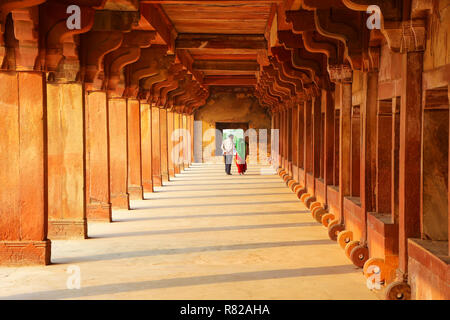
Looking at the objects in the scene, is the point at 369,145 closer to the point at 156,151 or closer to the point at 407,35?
the point at 407,35

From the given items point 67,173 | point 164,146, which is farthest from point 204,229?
point 164,146

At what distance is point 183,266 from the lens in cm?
698

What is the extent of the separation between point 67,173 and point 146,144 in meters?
6.98

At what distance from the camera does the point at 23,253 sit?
7.10 m

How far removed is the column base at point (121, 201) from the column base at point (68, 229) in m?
3.23

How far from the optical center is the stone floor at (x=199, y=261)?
5812 millimetres

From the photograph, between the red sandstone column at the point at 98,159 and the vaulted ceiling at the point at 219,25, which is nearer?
the red sandstone column at the point at 98,159

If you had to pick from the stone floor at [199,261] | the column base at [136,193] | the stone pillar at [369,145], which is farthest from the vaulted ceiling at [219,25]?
the stone floor at [199,261]

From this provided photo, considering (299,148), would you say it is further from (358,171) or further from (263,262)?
(263,262)

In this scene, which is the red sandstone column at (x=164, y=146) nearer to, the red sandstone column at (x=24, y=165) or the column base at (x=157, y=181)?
the column base at (x=157, y=181)

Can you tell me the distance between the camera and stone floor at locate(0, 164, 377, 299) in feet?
19.1

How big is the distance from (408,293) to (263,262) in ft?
7.23

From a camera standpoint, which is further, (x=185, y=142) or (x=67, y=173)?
(x=185, y=142)

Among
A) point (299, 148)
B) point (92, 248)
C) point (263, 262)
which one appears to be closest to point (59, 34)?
point (92, 248)
